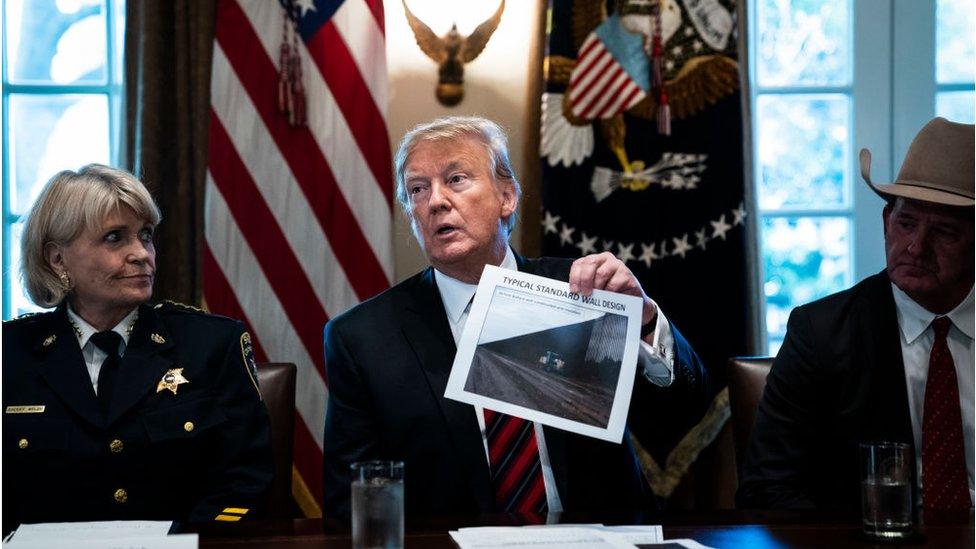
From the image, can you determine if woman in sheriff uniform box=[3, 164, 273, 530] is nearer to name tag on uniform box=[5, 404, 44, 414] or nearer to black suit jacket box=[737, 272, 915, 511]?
name tag on uniform box=[5, 404, 44, 414]

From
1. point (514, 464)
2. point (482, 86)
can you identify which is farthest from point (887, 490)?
point (482, 86)

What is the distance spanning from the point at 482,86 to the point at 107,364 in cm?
172

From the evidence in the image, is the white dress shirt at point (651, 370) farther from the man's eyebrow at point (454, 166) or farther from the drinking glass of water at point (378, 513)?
the drinking glass of water at point (378, 513)

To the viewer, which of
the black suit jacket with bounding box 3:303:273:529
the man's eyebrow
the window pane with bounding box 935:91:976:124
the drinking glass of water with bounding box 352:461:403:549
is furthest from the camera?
the window pane with bounding box 935:91:976:124

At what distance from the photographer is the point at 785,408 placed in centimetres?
218

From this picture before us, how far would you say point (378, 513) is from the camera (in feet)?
4.53

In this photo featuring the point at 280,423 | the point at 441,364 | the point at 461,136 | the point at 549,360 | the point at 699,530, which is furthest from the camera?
the point at 280,423

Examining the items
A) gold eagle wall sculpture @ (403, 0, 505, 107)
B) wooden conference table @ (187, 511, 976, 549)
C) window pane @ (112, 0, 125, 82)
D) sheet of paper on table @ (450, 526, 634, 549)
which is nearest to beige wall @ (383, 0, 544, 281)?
gold eagle wall sculpture @ (403, 0, 505, 107)

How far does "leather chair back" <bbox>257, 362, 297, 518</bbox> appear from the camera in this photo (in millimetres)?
2350

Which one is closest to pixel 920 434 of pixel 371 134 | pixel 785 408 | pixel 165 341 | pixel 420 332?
pixel 785 408

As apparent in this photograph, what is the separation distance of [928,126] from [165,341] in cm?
176

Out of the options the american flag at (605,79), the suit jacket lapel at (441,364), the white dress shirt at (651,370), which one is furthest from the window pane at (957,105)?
the suit jacket lapel at (441,364)

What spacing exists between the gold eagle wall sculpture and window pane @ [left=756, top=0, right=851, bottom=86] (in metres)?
1.06

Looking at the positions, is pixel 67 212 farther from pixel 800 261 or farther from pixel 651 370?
pixel 800 261
